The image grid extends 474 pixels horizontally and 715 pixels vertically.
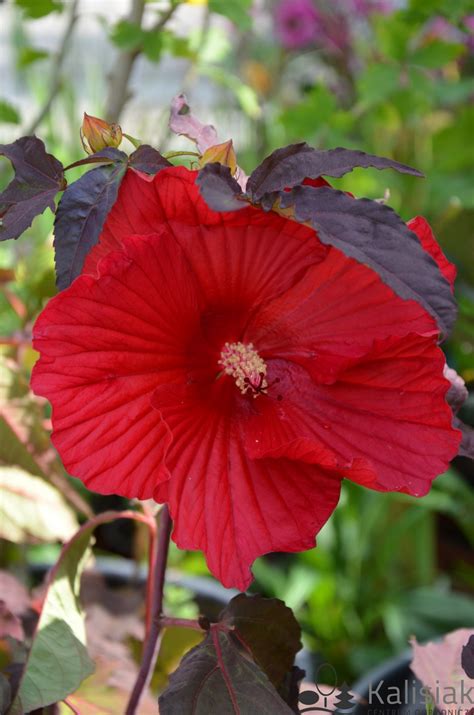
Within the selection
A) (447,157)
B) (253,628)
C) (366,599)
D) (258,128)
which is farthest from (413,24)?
(258,128)

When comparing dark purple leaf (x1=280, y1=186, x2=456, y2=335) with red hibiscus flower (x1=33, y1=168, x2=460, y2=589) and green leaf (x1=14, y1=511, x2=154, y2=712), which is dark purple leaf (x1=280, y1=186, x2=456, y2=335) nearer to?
red hibiscus flower (x1=33, y1=168, x2=460, y2=589)

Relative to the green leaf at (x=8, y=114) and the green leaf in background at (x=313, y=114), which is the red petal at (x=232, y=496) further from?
the green leaf in background at (x=313, y=114)

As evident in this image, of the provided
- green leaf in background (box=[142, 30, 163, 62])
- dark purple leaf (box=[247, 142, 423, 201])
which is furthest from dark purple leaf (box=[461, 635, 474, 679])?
green leaf in background (box=[142, 30, 163, 62])

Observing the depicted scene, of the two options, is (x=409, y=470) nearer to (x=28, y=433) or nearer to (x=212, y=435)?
(x=212, y=435)

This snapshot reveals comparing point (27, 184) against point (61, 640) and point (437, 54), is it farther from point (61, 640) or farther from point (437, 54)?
point (437, 54)

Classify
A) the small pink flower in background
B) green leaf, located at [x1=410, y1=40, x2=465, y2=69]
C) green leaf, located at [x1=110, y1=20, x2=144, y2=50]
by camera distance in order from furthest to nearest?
the small pink flower in background → green leaf, located at [x1=410, y1=40, x2=465, y2=69] → green leaf, located at [x1=110, y1=20, x2=144, y2=50]

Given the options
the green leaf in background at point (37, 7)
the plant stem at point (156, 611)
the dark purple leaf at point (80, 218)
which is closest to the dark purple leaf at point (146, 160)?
the dark purple leaf at point (80, 218)
